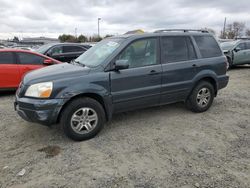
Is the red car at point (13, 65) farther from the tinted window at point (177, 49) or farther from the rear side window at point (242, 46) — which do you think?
the rear side window at point (242, 46)

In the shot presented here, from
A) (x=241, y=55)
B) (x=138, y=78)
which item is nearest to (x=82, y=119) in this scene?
(x=138, y=78)

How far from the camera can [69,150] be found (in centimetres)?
373

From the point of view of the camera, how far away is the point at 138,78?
4387 mm

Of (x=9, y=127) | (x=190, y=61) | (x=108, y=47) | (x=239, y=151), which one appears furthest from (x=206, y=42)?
(x=9, y=127)

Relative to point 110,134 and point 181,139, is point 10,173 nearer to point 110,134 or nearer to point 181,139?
point 110,134

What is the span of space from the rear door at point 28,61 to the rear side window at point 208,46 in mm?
4683

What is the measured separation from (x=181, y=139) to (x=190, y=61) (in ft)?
5.84

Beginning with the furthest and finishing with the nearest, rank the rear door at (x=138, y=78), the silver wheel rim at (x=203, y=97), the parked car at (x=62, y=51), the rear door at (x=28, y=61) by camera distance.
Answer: the parked car at (x=62, y=51) < the rear door at (x=28, y=61) < the silver wheel rim at (x=203, y=97) < the rear door at (x=138, y=78)

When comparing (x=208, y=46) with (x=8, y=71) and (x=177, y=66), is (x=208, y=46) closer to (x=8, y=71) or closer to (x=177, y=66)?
(x=177, y=66)

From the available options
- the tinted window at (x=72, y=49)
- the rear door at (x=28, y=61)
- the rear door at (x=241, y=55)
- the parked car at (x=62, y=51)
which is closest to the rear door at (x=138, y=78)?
the rear door at (x=28, y=61)

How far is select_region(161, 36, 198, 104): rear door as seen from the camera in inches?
187

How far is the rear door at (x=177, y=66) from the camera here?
15.6 feet

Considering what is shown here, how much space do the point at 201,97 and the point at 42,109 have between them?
3.42 meters

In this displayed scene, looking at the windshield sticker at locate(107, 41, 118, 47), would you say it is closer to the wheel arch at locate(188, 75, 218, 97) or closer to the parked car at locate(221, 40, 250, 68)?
the wheel arch at locate(188, 75, 218, 97)
